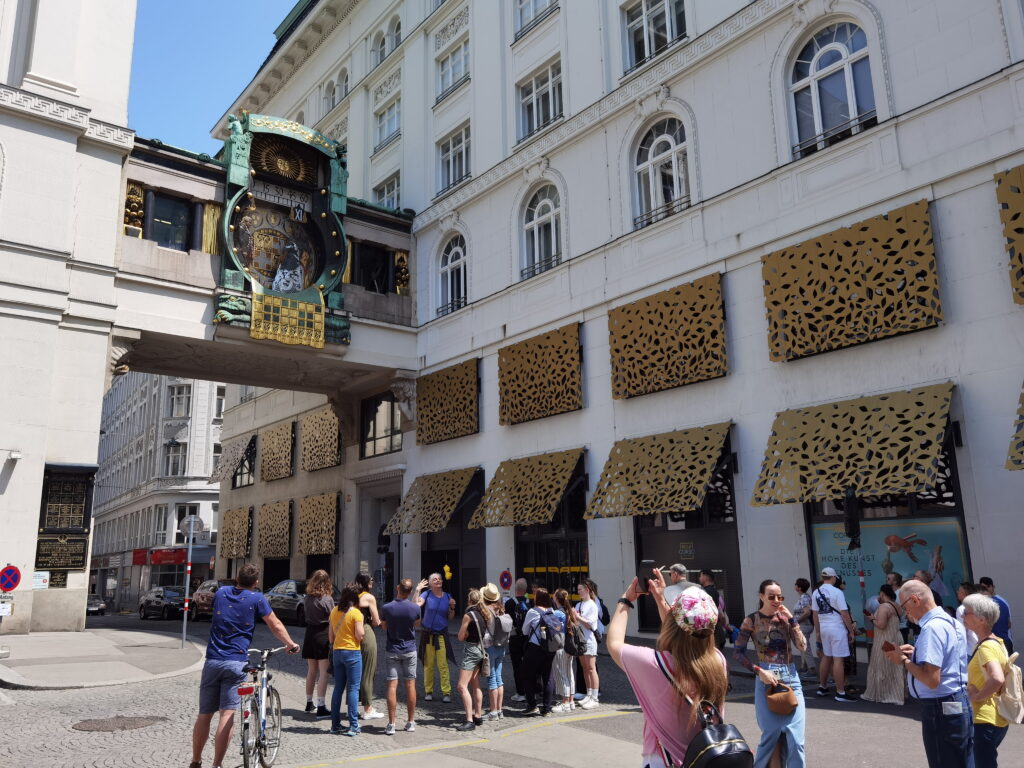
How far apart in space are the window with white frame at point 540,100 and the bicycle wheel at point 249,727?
1842 centimetres

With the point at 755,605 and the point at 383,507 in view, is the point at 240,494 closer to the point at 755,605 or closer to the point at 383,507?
the point at 383,507

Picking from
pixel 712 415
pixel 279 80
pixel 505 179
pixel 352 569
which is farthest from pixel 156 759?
pixel 279 80

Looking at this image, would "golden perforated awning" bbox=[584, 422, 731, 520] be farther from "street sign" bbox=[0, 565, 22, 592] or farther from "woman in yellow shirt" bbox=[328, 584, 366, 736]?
"street sign" bbox=[0, 565, 22, 592]

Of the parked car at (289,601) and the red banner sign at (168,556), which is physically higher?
the red banner sign at (168,556)

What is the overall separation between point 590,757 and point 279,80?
36.5 meters

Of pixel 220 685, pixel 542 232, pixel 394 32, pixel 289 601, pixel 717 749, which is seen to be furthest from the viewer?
pixel 394 32

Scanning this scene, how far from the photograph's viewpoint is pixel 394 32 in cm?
3088

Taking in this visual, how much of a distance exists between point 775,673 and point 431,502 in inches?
721

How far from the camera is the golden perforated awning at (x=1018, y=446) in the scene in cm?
1126

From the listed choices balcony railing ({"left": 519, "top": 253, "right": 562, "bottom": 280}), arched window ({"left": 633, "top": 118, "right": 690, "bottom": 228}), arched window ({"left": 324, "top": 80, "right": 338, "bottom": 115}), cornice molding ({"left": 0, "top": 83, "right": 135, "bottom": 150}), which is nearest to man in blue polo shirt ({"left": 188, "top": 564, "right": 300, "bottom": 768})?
arched window ({"left": 633, "top": 118, "right": 690, "bottom": 228})

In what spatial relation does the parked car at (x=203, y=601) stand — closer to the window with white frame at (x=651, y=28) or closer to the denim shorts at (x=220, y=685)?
the window with white frame at (x=651, y=28)

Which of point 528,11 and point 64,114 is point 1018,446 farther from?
point 64,114

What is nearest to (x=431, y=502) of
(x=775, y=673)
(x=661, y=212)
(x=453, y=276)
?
(x=453, y=276)

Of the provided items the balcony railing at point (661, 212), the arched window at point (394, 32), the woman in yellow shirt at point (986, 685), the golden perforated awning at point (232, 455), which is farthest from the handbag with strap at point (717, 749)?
the golden perforated awning at point (232, 455)
